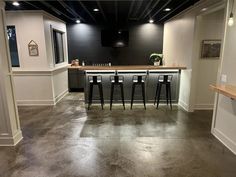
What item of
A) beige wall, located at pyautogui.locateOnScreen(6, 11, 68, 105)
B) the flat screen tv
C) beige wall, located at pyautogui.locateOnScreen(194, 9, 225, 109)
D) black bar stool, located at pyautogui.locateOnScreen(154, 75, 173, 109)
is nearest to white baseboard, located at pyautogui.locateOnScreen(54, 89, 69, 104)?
beige wall, located at pyautogui.locateOnScreen(6, 11, 68, 105)

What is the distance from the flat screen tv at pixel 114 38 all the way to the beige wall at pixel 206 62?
10.8 ft

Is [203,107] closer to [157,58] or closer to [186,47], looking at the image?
[186,47]

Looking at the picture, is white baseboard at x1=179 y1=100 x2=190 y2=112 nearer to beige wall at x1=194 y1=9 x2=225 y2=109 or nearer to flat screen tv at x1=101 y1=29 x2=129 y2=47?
beige wall at x1=194 y1=9 x2=225 y2=109

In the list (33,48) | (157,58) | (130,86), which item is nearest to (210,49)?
(130,86)

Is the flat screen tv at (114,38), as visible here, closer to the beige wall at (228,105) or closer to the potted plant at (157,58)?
the potted plant at (157,58)

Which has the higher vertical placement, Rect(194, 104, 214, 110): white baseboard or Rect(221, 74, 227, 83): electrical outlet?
Rect(221, 74, 227, 83): electrical outlet

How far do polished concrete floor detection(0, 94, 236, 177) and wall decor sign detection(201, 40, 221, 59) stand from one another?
1498 millimetres

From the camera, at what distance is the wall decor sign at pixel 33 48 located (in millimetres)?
4911

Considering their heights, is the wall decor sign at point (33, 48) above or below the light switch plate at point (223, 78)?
above

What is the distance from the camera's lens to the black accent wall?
707cm

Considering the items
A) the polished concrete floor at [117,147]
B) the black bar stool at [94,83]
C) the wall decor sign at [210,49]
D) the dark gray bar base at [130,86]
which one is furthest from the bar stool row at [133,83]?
the wall decor sign at [210,49]

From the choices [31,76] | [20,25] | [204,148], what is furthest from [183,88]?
[20,25]

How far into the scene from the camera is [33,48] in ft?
16.2

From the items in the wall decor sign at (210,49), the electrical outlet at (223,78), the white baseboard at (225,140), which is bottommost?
the white baseboard at (225,140)
